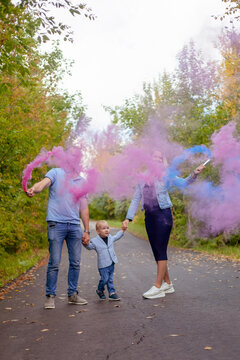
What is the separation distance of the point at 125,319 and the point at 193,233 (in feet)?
42.6

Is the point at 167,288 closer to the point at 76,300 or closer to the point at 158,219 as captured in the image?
the point at 158,219

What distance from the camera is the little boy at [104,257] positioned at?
6938 millimetres

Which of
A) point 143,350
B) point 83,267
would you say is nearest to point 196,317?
point 143,350

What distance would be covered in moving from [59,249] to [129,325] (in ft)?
5.94

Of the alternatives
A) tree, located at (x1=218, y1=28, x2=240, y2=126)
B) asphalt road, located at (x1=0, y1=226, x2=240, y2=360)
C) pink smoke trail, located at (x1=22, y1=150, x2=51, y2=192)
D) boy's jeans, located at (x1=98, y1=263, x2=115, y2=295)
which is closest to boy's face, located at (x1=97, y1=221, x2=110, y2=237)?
boy's jeans, located at (x1=98, y1=263, x2=115, y2=295)

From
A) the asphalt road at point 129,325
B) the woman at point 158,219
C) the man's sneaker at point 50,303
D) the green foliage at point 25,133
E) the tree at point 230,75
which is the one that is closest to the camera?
the asphalt road at point 129,325

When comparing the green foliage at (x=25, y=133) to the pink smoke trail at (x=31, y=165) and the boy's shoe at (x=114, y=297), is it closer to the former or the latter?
the pink smoke trail at (x=31, y=165)

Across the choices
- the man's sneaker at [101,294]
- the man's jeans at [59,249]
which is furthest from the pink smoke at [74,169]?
the man's sneaker at [101,294]

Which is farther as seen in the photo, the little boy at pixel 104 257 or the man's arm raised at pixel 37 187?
the little boy at pixel 104 257

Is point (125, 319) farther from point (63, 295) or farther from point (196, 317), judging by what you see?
point (63, 295)

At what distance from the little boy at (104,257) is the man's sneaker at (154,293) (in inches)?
17.7

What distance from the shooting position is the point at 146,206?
7.05 m

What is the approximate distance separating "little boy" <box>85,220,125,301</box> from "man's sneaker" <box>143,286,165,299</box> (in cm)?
45

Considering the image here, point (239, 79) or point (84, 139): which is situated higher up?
point (239, 79)
